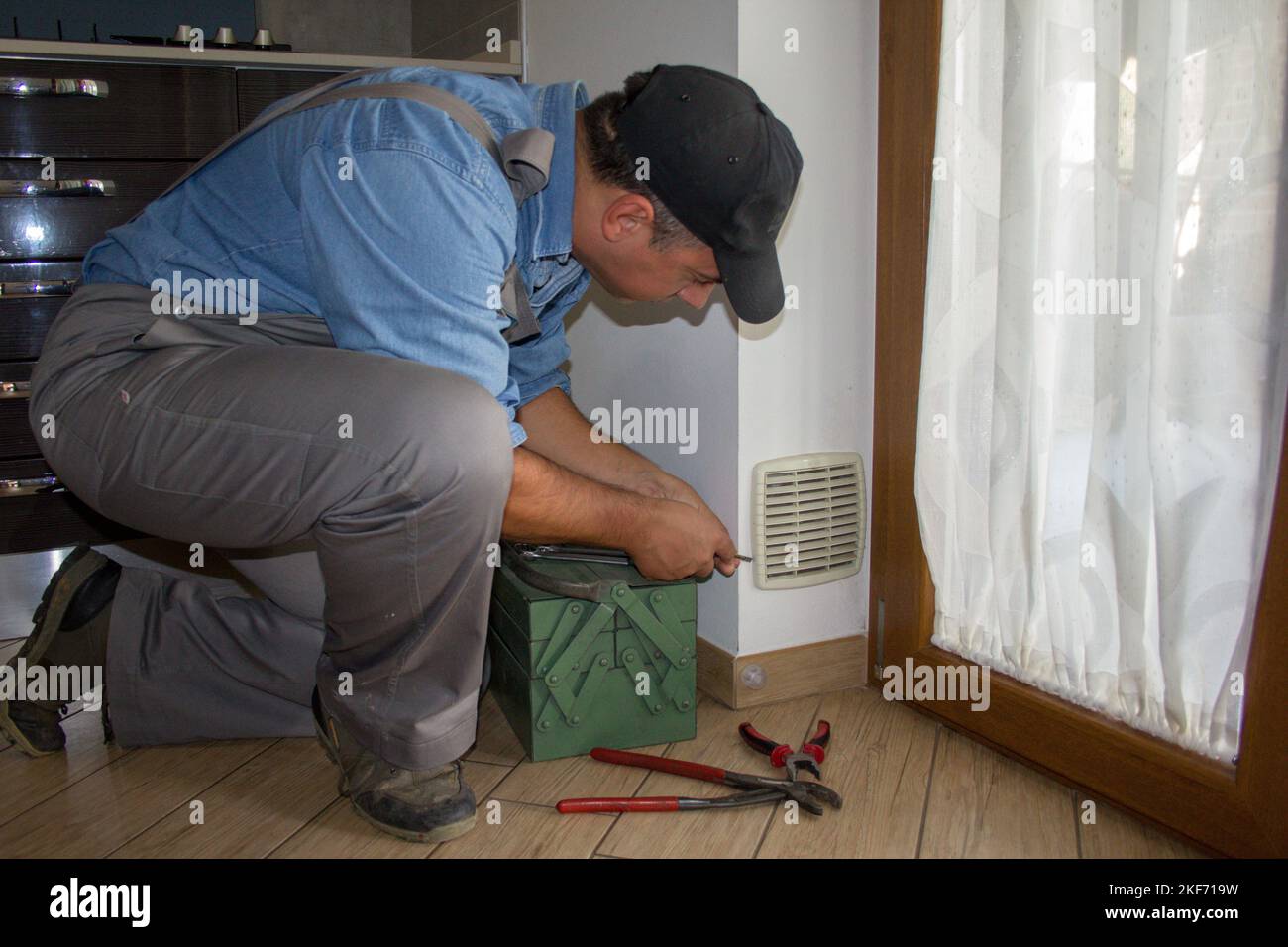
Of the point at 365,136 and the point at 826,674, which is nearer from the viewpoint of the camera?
the point at 365,136

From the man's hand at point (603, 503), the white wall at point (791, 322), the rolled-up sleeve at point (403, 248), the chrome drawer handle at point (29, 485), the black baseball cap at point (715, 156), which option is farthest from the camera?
the chrome drawer handle at point (29, 485)

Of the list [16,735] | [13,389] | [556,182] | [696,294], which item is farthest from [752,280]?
[13,389]

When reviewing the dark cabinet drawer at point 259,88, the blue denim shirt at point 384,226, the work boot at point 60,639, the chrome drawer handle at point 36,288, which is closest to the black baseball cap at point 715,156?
the blue denim shirt at point 384,226

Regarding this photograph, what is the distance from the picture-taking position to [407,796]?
1.20 meters

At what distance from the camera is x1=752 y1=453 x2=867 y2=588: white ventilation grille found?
5.18ft

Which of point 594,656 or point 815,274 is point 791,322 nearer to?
point 815,274

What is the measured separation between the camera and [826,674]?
1662 mm

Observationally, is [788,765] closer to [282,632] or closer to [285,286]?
[282,632]

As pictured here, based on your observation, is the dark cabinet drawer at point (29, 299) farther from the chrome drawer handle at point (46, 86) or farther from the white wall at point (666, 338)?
the white wall at point (666, 338)

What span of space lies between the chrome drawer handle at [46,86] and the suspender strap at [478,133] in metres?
0.76

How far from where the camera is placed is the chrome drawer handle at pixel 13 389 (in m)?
1.83

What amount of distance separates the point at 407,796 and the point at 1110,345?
0.93 meters
